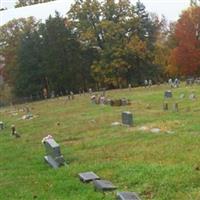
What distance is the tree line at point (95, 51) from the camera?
58.5 metres

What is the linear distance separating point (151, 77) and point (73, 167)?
4960cm

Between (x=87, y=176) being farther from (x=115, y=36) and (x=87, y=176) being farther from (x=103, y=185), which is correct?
(x=115, y=36)

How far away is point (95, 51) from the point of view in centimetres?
6178

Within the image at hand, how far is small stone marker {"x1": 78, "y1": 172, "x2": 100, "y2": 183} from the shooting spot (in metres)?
11.8

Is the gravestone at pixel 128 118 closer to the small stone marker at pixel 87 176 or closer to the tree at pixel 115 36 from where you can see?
the small stone marker at pixel 87 176

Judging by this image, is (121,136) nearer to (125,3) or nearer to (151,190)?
(151,190)

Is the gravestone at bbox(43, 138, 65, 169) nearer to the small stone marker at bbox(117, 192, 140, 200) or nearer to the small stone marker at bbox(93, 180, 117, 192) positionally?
the small stone marker at bbox(93, 180, 117, 192)

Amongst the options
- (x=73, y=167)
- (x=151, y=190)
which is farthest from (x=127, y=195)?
(x=73, y=167)

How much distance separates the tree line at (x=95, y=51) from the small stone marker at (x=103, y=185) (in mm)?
46873

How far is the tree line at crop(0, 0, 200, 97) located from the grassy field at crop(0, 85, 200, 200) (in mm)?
33702

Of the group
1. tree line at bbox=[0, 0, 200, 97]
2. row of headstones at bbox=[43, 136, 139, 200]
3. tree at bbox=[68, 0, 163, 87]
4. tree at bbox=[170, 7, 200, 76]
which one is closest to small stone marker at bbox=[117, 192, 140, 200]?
row of headstones at bbox=[43, 136, 139, 200]

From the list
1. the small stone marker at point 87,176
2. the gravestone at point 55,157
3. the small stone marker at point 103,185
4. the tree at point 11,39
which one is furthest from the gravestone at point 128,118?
the tree at point 11,39

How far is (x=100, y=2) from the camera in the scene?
2474 inches

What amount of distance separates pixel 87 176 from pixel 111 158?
2620 millimetres
